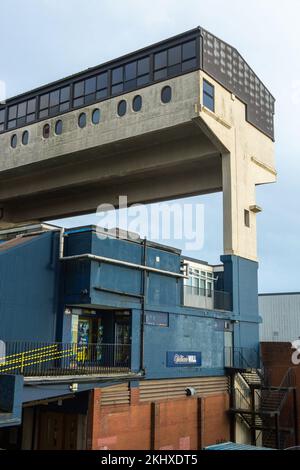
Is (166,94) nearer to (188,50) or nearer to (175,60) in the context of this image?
(175,60)

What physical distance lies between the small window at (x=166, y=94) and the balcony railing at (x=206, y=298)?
504 inches

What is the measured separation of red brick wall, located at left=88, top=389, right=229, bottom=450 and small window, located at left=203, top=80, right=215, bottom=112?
18807 mm

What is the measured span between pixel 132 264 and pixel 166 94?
13.9 meters

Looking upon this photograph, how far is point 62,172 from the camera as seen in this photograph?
137 ft

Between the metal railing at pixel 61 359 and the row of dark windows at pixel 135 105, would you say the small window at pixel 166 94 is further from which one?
the metal railing at pixel 61 359

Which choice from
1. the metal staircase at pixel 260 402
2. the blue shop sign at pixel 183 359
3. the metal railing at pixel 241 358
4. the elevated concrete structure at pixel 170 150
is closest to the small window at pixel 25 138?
the elevated concrete structure at pixel 170 150

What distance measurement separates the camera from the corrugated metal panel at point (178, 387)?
25.9 m

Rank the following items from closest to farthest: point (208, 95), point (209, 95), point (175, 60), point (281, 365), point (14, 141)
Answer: point (281, 365) < point (208, 95) < point (209, 95) < point (175, 60) < point (14, 141)

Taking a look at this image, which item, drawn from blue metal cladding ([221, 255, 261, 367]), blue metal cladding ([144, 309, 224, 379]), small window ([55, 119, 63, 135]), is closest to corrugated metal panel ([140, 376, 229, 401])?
blue metal cladding ([144, 309, 224, 379])

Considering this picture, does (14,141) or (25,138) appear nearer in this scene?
(25,138)

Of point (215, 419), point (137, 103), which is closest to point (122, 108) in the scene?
point (137, 103)

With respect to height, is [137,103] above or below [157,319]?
above

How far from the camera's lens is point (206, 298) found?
3241 cm

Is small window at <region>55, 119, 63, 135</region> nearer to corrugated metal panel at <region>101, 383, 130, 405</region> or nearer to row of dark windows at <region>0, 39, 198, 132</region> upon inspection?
row of dark windows at <region>0, 39, 198, 132</region>
